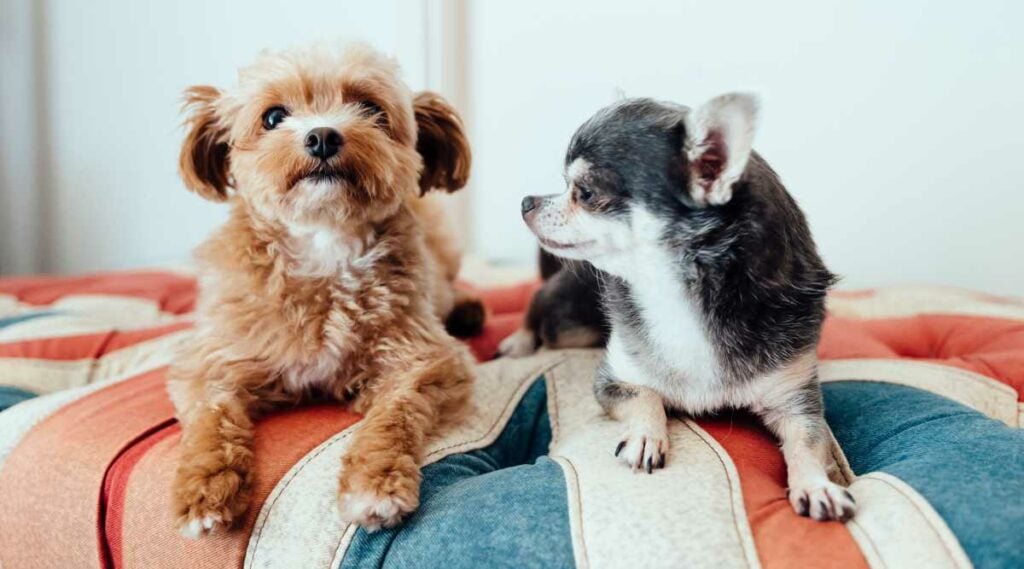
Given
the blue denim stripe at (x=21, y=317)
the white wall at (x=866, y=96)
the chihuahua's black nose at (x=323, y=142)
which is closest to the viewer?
the chihuahua's black nose at (x=323, y=142)

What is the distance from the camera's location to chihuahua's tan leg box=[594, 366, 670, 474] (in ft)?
3.78

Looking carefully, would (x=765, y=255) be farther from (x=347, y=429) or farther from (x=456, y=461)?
(x=347, y=429)

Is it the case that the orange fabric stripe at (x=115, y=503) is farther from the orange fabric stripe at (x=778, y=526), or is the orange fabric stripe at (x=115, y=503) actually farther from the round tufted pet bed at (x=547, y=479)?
the orange fabric stripe at (x=778, y=526)

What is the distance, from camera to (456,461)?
51.3 inches

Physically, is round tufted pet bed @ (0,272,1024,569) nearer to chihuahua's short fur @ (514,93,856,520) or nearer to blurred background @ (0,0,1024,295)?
chihuahua's short fur @ (514,93,856,520)

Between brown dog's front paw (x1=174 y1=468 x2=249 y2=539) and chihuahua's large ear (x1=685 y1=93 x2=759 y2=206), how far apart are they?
82cm

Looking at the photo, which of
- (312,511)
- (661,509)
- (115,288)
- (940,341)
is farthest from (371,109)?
(940,341)

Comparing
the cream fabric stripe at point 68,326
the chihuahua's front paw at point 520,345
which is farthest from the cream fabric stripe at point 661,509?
the cream fabric stripe at point 68,326

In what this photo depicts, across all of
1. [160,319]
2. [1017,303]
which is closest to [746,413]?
[1017,303]

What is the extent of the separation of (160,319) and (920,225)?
2.65 metres

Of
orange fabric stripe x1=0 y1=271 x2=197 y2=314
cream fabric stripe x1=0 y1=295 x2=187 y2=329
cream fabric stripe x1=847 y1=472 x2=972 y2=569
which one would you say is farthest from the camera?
orange fabric stripe x1=0 y1=271 x2=197 y2=314

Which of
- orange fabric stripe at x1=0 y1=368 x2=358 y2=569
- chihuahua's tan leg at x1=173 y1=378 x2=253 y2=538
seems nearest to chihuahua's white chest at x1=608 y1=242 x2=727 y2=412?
orange fabric stripe at x1=0 y1=368 x2=358 y2=569

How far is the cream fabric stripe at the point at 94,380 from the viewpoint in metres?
1.42

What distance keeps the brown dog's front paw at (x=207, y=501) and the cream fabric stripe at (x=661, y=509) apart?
19.1 inches
